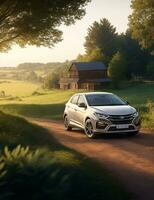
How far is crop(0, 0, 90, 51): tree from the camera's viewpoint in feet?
76.2

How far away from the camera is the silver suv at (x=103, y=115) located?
1717 cm

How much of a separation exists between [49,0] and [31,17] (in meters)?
4.48

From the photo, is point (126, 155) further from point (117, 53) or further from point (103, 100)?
point (117, 53)

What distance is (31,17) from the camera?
26.8 m

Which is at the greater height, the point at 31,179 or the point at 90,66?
the point at 90,66

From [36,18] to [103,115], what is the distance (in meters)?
11.0

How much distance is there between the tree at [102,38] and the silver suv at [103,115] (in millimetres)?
89570

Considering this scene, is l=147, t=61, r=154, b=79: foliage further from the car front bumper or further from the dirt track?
the car front bumper

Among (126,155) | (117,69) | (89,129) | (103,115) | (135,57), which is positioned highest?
(135,57)

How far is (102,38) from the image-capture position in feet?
372

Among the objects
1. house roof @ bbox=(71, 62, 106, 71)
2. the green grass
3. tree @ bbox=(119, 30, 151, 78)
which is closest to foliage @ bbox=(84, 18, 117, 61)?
tree @ bbox=(119, 30, 151, 78)

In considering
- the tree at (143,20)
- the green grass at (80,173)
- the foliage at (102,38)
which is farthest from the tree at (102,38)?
the green grass at (80,173)

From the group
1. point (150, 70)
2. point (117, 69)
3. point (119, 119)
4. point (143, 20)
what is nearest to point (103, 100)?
point (119, 119)

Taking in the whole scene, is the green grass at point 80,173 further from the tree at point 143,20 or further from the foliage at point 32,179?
the tree at point 143,20
